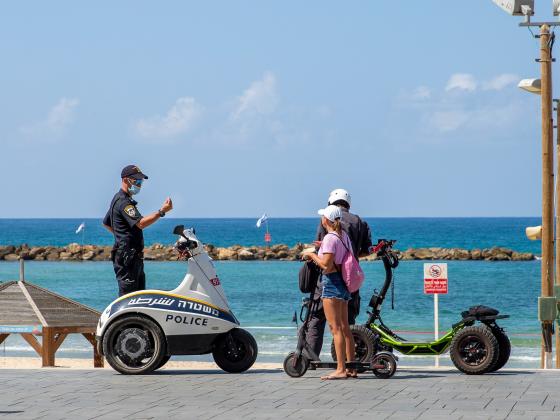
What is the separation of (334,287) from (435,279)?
7.01 m

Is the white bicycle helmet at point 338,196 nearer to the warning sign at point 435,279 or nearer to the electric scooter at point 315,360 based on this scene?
the electric scooter at point 315,360

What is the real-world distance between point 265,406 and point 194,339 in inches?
112

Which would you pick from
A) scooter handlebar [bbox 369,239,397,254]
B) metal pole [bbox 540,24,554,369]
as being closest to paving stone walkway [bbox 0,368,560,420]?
scooter handlebar [bbox 369,239,397,254]

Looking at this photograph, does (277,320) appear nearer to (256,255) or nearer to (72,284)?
(72,284)

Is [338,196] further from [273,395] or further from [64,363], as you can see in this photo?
[64,363]

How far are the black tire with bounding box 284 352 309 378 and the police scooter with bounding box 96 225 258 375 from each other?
700 mm

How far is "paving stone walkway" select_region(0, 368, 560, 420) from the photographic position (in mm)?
10328

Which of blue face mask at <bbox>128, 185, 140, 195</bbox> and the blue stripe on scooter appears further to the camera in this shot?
blue face mask at <bbox>128, 185, 140, 195</bbox>

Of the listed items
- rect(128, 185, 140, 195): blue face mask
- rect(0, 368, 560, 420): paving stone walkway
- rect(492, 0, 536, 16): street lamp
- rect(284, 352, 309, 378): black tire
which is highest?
rect(492, 0, 536, 16): street lamp

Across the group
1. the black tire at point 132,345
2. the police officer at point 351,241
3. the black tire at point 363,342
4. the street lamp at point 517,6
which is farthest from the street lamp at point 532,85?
the black tire at point 132,345

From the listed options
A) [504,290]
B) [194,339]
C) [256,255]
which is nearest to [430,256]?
[256,255]

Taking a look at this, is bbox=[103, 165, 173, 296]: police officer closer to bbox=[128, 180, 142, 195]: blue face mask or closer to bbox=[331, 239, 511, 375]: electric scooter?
bbox=[128, 180, 142, 195]: blue face mask

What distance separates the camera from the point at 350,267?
12859mm

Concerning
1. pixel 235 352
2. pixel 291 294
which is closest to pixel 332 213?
pixel 235 352
